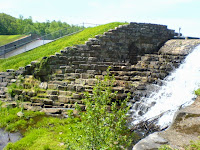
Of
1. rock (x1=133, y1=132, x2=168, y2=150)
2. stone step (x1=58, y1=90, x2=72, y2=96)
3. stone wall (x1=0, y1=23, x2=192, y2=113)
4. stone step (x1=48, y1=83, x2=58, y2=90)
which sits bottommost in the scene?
stone step (x1=58, y1=90, x2=72, y2=96)

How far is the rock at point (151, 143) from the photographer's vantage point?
12.7 ft

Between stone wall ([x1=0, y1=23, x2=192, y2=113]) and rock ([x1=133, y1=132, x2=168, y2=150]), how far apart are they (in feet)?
18.4

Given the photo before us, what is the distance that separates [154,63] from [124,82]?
2.67 m

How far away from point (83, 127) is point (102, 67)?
25.7 feet

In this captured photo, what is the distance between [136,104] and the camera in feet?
31.0

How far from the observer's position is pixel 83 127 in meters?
4.15

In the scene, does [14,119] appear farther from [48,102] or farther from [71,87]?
[71,87]

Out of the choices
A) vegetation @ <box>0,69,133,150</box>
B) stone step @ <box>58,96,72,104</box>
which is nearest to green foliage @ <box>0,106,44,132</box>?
vegetation @ <box>0,69,133,150</box>

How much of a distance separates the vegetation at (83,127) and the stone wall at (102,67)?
1.41 metres

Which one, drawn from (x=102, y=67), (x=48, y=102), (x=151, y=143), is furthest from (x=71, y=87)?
(x=151, y=143)

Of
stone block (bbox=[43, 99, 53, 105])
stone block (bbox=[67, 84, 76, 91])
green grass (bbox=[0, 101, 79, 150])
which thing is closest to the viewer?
green grass (bbox=[0, 101, 79, 150])

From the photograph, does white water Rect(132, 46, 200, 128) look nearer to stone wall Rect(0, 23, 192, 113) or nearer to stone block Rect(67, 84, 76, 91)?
stone wall Rect(0, 23, 192, 113)

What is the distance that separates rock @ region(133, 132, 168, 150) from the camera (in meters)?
3.88

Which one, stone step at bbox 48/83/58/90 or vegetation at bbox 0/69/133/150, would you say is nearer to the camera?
vegetation at bbox 0/69/133/150
